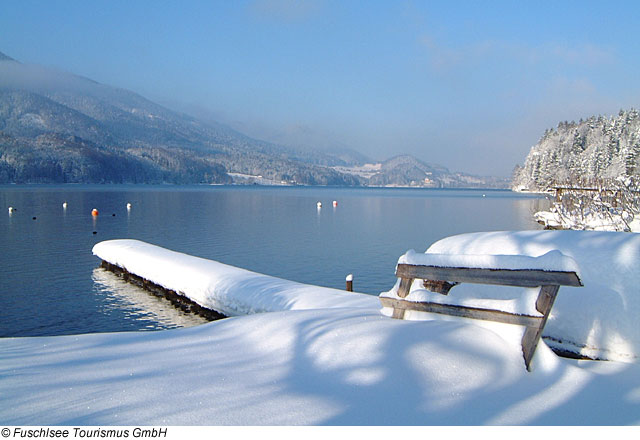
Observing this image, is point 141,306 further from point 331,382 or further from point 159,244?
point 159,244

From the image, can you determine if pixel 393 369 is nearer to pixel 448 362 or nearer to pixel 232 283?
pixel 448 362

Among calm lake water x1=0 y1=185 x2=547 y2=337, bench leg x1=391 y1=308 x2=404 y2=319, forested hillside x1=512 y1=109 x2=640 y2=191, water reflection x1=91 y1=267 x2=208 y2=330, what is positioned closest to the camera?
bench leg x1=391 y1=308 x2=404 y2=319

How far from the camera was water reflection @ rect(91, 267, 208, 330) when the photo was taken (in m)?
14.7

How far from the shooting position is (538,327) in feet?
15.7

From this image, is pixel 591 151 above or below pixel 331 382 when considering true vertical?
above

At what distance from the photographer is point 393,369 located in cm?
470

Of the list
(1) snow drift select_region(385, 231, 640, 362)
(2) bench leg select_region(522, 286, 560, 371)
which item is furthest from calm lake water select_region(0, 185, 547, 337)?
(2) bench leg select_region(522, 286, 560, 371)

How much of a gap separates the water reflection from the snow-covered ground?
7778 mm

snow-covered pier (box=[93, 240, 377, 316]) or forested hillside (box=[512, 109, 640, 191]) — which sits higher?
forested hillside (box=[512, 109, 640, 191])

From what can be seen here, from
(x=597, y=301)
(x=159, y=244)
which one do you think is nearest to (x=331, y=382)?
(x=597, y=301)

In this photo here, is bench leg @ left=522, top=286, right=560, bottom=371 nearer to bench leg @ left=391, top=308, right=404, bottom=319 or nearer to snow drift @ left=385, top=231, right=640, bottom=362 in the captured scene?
snow drift @ left=385, top=231, right=640, bottom=362

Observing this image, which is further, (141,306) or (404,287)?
(141,306)

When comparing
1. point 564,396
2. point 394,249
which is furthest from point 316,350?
point 394,249

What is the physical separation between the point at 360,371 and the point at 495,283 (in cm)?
177
